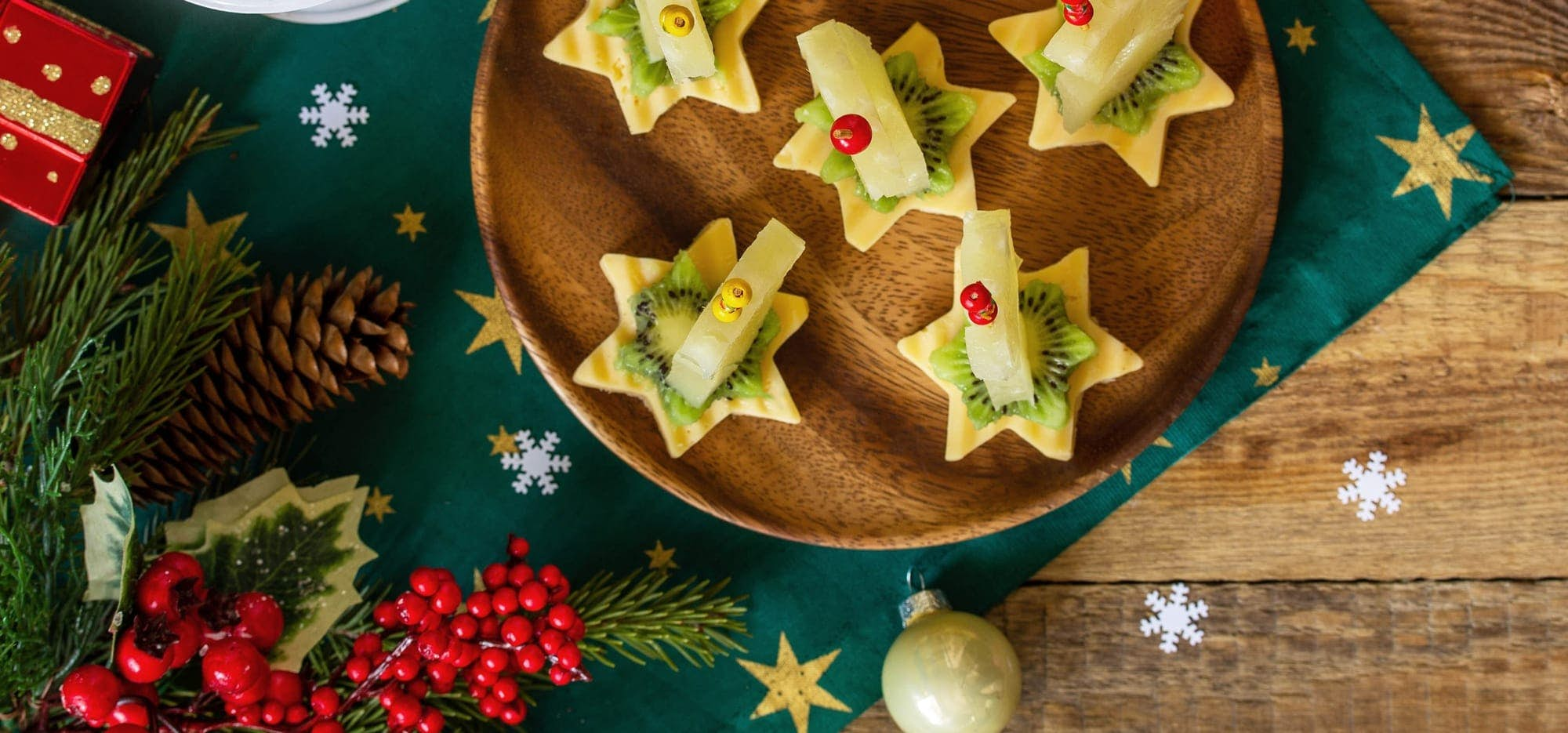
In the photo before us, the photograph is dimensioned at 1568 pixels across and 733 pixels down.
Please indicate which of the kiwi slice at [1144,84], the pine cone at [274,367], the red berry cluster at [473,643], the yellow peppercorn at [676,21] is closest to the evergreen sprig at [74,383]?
the pine cone at [274,367]

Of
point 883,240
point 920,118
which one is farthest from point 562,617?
point 920,118

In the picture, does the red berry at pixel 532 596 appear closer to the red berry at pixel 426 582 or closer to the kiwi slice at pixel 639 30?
the red berry at pixel 426 582

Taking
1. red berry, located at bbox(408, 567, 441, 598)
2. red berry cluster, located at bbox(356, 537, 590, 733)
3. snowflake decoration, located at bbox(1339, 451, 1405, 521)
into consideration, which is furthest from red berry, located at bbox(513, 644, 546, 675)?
snowflake decoration, located at bbox(1339, 451, 1405, 521)

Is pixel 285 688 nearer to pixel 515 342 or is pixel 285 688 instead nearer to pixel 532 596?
pixel 532 596

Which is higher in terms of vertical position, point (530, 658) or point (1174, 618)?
point (530, 658)

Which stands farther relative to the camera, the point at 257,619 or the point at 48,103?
the point at 48,103

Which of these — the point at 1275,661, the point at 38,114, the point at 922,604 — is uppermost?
the point at 38,114

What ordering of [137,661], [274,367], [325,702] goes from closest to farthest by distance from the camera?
[137,661], [325,702], [274,367]
